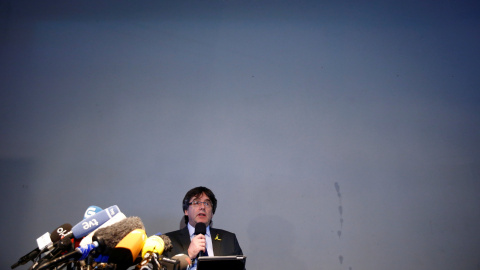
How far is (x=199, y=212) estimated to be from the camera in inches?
94.9

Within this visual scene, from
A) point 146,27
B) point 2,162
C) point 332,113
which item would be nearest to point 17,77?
point 2,162

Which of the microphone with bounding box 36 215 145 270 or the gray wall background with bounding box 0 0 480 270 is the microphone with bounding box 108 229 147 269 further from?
the gray wall background with bounding box 0 0 480 270

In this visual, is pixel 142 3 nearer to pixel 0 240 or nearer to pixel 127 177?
pixel 127 177

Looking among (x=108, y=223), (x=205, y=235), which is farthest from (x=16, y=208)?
(x=108, y=223)

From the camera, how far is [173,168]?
2.83 meters

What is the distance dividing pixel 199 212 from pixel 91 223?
3.38 feet

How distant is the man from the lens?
2361mm

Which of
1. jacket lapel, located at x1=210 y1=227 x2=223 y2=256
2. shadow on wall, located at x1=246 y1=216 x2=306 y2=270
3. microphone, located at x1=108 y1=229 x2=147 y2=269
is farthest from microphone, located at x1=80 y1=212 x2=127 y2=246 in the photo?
shadow on wall, located at x1=246 y1=216 x2=306 y2=270

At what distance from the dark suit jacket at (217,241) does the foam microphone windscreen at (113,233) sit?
954 millimetres

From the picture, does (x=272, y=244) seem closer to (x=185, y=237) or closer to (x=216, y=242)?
(x=216, y=242)

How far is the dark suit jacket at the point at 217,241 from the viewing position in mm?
2326

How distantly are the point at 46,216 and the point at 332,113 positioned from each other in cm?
252

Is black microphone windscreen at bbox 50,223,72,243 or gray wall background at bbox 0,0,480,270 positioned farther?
gray wall background at bbox 0,0,480,270

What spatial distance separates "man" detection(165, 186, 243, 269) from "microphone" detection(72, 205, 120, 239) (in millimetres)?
841
